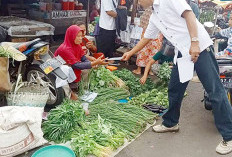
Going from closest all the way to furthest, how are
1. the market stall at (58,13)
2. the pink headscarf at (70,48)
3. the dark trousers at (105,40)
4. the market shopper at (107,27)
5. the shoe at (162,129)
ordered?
the shoe at (162,129)
the pink headscarf at (70,48)
the market shopper at (107,27)
the dark trousers at (105,40)
the market stall at (58,13)

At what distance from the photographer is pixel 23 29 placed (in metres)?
6.23

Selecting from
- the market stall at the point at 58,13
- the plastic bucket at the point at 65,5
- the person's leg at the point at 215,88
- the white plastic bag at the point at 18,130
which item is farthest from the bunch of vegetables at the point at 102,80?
the plastic bucket at the point at 65,5

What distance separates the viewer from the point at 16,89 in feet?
11.9

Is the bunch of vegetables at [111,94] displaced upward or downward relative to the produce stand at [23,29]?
downward

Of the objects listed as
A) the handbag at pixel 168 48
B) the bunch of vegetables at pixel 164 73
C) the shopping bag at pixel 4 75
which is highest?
the handbag at pixel 168 48

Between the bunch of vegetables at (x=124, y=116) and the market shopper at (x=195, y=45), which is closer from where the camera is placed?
the market shopper at (x=195, y=45)

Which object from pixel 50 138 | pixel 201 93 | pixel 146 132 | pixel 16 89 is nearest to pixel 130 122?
pixel 146 132

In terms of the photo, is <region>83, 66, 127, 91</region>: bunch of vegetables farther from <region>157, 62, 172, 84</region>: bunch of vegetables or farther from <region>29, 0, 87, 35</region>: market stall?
<region>29, 0, 87, 35</region>: market stall

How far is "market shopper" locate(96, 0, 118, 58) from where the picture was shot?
5527 mm

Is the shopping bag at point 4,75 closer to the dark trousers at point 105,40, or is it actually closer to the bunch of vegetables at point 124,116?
the bunch of vegetables at point 124,116

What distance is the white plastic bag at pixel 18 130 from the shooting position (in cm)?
274

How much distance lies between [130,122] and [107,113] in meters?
0.37

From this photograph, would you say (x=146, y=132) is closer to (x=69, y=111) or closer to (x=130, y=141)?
(x=130, y=141)

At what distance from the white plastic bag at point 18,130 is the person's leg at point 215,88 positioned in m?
2.02
